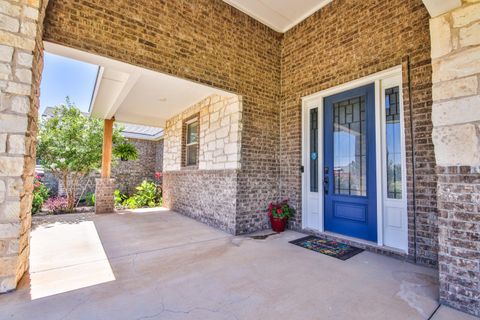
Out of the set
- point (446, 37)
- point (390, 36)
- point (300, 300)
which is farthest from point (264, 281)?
point (390, 36)

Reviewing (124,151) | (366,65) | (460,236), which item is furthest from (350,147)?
(124,151)

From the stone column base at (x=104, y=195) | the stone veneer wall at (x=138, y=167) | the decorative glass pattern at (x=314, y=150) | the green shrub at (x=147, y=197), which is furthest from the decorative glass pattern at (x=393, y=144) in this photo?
the stone veneer wall at (x=138, y=167)

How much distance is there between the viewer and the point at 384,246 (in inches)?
127

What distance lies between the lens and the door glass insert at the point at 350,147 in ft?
11.8

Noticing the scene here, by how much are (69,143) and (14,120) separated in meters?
5.34

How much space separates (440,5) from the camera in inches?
81.4

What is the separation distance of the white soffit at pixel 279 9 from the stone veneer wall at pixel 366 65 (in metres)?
0.13

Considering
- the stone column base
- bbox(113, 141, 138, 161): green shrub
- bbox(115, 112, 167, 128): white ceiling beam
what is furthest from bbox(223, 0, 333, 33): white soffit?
the stone column base

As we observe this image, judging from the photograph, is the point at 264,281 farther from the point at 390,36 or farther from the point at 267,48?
the point at 267,48

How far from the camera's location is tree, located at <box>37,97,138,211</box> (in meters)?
6.57

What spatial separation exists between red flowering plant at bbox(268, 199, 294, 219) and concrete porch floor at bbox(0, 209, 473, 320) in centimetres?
64

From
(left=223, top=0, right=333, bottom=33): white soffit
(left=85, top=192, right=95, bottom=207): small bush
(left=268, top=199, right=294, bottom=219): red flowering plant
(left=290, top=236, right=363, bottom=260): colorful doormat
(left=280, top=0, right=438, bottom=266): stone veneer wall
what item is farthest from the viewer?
(left=85, top=192, right=95, bottom=207): small bush

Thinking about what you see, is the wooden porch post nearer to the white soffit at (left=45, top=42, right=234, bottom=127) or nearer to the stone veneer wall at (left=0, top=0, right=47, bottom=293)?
the white soffit at (left=45, top=42, right=234, bottom=127)

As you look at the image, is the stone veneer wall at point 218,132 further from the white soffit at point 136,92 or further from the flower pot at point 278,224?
the flower pot at point 278,224
